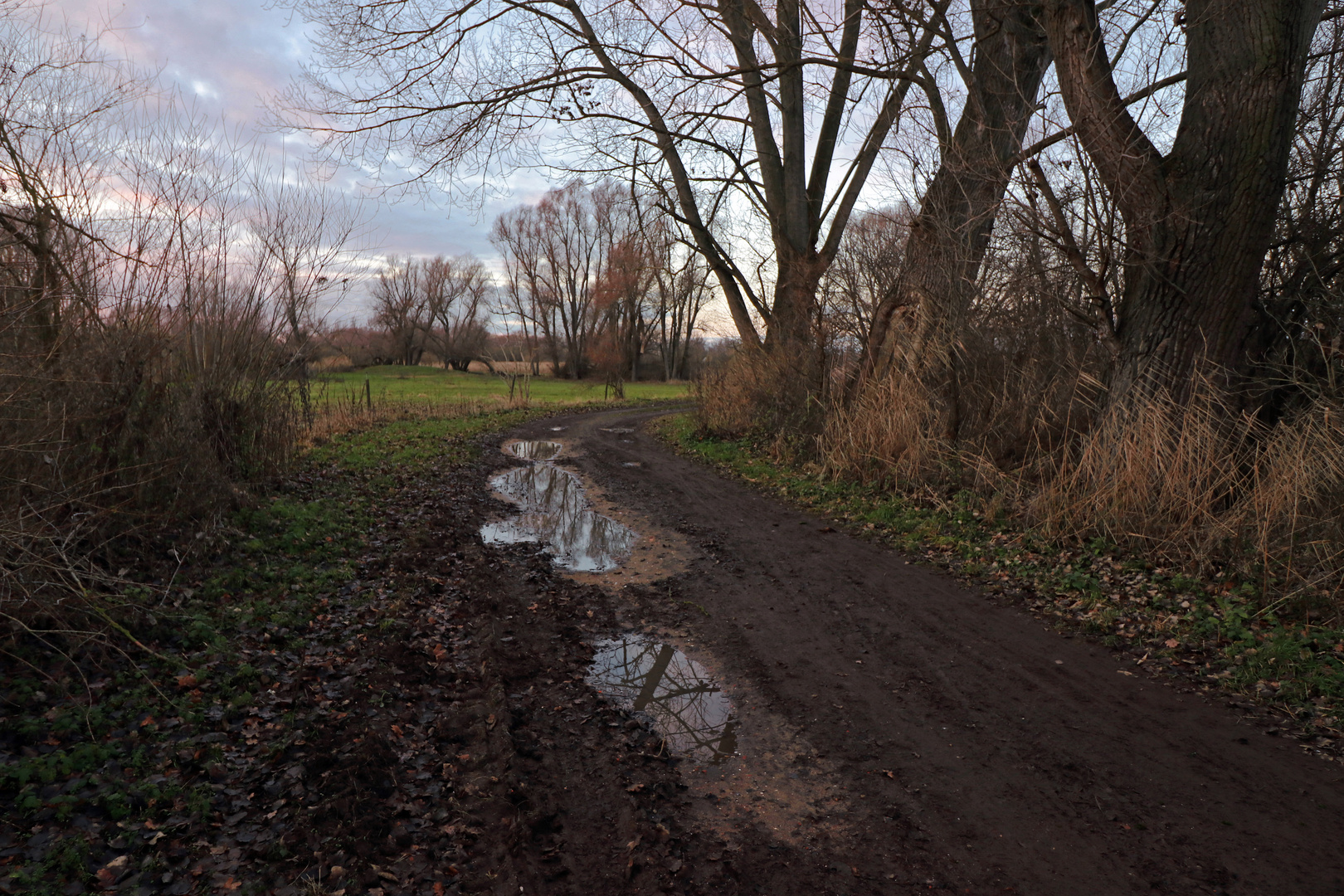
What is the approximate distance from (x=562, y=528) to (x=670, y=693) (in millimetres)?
4740

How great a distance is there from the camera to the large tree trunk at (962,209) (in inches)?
392

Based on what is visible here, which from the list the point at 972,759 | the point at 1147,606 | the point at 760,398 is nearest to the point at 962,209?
the point at 760,398

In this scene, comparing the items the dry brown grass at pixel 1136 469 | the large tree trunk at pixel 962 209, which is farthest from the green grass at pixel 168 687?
the large tree trunk at pixel 962 209

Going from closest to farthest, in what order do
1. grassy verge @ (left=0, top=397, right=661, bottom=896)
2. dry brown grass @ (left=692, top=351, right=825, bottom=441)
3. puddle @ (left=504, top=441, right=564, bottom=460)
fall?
1. grassy verge @ (left=0, top=397, right=661, bottom=896)
2. dry brown grass @ (left=692, top=351, right=825, bottom=441)
3. puddle @ (left=504, top=441, right=564, bottom=460)

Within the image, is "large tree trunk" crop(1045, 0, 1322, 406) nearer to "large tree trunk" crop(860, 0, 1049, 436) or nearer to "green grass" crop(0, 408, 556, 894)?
"large tree trunk" crop(860, 0, 1049, 436)

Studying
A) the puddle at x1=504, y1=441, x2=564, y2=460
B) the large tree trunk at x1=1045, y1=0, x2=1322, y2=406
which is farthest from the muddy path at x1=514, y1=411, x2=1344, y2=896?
the puddle at x1=504, y1=441, x2=564, y2=460

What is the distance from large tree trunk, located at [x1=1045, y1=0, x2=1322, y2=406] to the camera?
275 inches

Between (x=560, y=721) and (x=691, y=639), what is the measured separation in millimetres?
1601

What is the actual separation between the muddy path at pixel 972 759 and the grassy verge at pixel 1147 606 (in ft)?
1.04

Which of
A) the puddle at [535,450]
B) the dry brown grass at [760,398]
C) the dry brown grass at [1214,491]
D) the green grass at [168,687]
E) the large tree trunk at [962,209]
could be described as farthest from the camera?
the puddle at [535,450]

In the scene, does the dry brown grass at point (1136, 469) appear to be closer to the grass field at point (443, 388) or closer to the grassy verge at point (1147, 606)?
the grassy verge at point (1147, 606)

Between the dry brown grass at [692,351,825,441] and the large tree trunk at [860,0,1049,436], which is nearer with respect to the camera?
the large tree trunk at [860,0,1049,436]

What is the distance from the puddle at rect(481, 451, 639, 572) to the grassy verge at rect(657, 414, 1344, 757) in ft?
10.3

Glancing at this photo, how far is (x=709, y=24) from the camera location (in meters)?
13.1
